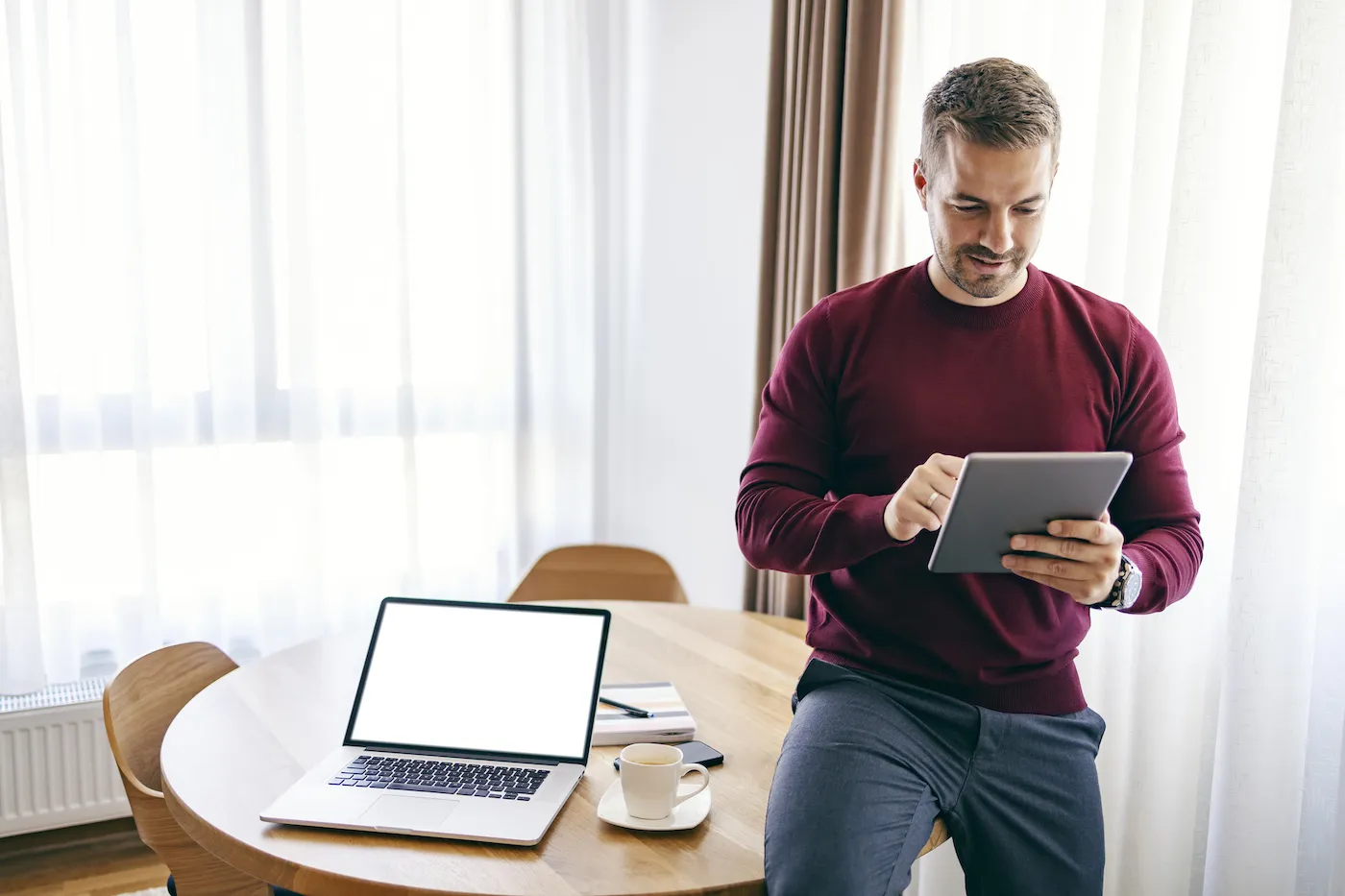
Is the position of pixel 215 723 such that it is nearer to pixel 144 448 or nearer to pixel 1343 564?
pixel 144 448

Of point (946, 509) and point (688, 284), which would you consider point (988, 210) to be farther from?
point (688, 284)

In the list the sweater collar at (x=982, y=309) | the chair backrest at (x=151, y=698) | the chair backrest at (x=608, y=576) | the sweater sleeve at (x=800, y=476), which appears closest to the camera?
the sweater sleeve at (x=800, y=476)

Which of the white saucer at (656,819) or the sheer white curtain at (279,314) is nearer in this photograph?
the white saucer at (656,819)

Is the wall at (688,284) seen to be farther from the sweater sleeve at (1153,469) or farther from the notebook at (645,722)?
the sweater sleeve at (1153,469)

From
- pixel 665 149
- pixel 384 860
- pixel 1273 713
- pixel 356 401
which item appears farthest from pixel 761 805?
pixel 665 149

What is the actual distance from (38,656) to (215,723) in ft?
4.65

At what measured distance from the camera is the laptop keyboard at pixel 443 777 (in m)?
1.22

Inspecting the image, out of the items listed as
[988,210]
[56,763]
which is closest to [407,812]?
[988,210]

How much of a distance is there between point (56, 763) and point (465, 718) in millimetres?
1836

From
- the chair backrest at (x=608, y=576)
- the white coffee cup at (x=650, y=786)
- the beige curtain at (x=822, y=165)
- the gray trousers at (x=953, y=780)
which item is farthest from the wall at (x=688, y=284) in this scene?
the white coffee cup at (x=650, y=786)

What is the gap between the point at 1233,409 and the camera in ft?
5.17

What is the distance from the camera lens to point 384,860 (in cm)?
108

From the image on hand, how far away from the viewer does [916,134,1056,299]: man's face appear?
1287 mm

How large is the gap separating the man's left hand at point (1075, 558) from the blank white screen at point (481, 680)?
0.55 m
